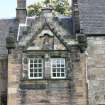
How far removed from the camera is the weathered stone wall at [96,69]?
101 feet

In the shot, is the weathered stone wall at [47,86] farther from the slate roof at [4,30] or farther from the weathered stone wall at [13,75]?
the slate roof at [4,30]

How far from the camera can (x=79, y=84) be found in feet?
98.4

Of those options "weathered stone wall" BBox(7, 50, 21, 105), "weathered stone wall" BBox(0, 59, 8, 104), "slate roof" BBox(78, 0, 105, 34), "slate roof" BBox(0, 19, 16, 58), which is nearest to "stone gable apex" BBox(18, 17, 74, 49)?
"weathered stone wall" BBox(7, 50, 21, 105)

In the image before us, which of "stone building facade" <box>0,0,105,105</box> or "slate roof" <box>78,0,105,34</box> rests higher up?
"slate roof" <box>78,0,105,34</box>

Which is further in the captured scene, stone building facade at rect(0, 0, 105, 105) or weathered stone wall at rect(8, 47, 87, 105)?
stone building facade at rect(0, 0, 105, 105)

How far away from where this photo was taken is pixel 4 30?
3581 centimetres

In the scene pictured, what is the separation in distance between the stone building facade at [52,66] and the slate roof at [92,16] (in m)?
0.34

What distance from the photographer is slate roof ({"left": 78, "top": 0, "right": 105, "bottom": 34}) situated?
32.5 meters

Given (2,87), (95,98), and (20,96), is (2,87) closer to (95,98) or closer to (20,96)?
(20,96)

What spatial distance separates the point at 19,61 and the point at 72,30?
19.2 feet

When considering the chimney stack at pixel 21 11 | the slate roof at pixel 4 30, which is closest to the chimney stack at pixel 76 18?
the chimney stack at pixel 21 11

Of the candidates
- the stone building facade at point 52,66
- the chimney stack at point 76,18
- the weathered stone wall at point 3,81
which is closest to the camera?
the stone building facade at point 52,66

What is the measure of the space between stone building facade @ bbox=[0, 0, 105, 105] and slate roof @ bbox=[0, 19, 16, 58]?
1.19 metres

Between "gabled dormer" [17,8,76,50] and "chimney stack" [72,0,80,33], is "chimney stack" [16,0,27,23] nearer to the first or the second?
"gabled dormer" [17,8,76,50]
